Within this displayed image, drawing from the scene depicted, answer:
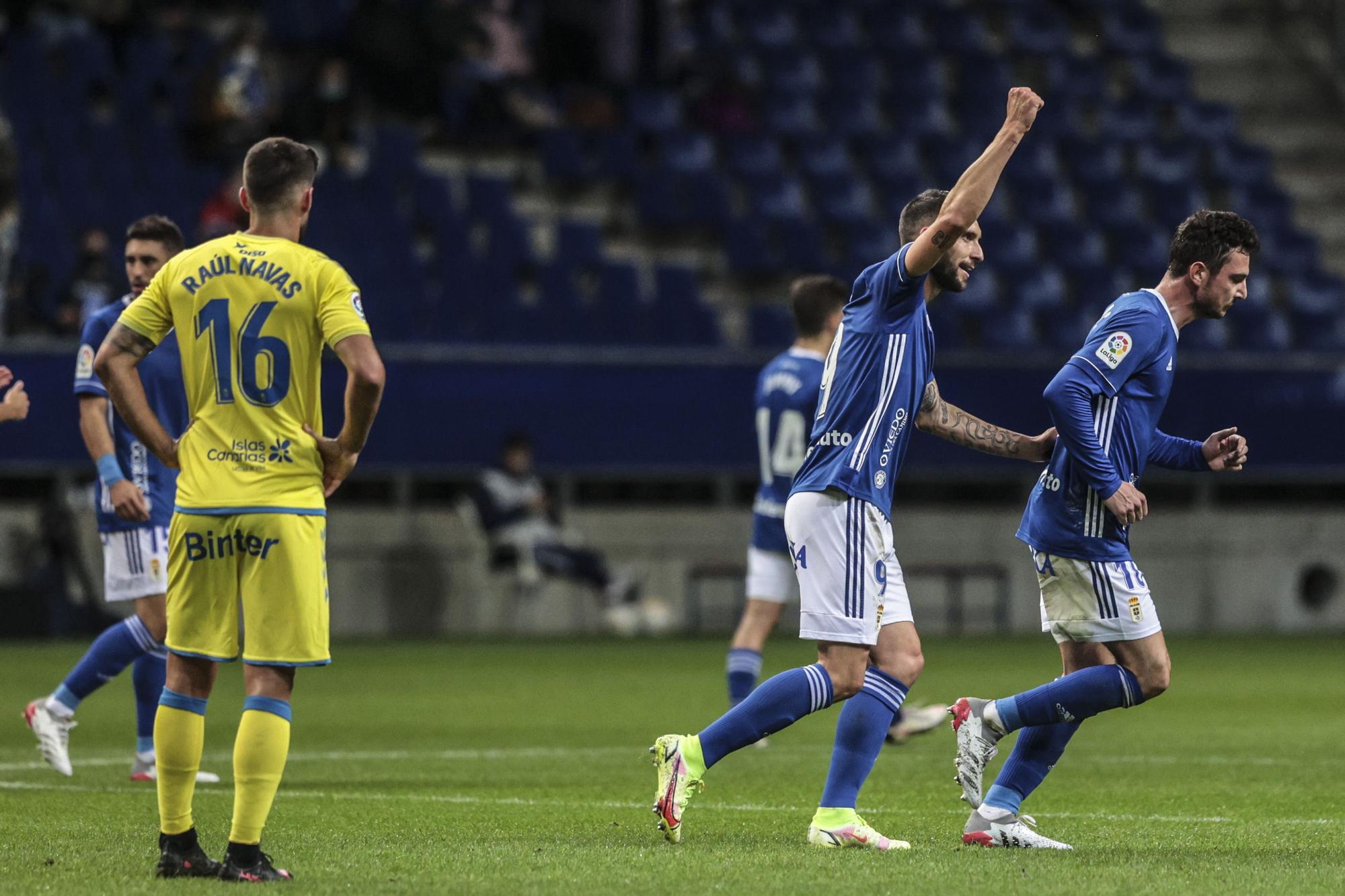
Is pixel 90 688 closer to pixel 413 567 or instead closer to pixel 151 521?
pixel 151 521

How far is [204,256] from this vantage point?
19.7 feet

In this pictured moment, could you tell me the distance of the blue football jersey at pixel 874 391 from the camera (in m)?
6.75

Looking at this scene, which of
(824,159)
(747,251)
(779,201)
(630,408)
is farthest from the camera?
(824,159)

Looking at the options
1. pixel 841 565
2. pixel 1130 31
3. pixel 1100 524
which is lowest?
pixel 841 565

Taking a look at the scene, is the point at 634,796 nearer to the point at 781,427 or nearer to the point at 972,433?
the point at 972,433

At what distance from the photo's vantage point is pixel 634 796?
8570 mm

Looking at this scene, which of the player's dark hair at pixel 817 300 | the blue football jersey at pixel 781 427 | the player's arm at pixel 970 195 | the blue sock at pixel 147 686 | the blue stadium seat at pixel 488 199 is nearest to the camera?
the player's arm at pixel 970 195

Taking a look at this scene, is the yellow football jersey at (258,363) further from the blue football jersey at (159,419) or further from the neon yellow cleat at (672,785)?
the blue football jersey at (159,419)

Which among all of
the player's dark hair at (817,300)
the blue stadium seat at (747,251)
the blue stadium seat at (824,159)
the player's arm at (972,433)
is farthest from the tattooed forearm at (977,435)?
the blue stadium seat at (824,159)

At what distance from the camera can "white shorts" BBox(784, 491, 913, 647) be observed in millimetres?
6699

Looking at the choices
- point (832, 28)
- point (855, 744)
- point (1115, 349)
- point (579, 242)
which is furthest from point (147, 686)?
point (832, 28)

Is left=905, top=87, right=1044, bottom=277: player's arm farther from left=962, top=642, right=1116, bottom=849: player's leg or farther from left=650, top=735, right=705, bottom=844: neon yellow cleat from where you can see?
left=650, top=735, right=705, bottom=844: neon yellow cleat

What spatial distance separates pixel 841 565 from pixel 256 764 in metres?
1.97

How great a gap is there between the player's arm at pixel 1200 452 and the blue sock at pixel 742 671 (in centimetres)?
375
